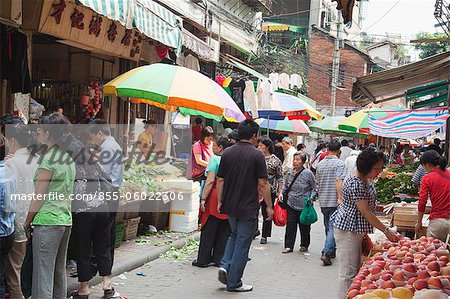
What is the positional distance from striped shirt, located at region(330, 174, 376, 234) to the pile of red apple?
3.10ft

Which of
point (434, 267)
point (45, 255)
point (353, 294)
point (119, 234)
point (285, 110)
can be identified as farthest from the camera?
point (285, 110)

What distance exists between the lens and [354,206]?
6117 mm

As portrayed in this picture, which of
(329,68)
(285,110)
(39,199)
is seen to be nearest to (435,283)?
(39,199)

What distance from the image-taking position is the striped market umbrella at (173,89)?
9.23 metres

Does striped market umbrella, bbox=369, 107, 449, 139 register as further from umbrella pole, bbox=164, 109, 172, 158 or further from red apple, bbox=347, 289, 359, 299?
red apple, bbox=347, 289, 359, 299

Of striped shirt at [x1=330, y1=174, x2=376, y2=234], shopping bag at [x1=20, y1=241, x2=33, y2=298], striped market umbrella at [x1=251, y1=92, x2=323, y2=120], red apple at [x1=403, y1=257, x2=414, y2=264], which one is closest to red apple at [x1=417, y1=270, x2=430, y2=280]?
red apple at [x1=403, y1=257, x2=414, y2=264]

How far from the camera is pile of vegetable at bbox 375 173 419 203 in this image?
1162cm

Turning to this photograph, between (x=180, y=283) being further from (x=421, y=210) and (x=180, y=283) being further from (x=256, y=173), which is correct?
(x=421, y=210)

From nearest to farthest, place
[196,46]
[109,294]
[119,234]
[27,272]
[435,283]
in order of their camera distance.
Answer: [435,283]
[27,272]
[109,294]
[119,234]
[196,46]

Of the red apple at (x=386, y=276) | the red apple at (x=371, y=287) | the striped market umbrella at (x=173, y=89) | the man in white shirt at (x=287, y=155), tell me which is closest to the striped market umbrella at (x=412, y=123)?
the man in white shirt at (x=287, y=155)

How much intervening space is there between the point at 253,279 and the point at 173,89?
323 cm

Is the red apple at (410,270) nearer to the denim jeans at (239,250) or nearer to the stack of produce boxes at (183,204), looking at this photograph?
the denim jeans at (239,250)

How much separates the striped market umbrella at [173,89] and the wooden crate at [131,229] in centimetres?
209

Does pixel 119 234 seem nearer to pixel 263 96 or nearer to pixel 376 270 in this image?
pixel 376 270
